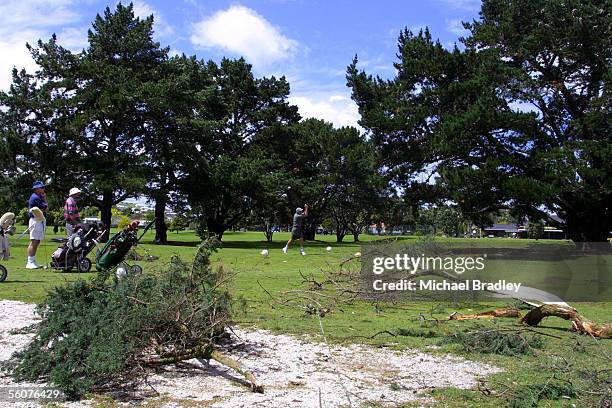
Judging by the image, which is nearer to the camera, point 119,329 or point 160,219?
point 119,329

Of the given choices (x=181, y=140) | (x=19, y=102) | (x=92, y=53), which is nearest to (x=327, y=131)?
(x=181, y=140)

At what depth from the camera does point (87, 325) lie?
516 centimetres

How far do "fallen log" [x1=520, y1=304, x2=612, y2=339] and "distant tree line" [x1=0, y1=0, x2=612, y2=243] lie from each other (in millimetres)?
16387

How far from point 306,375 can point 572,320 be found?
14.0 feet

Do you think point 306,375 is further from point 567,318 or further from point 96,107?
point 96,107

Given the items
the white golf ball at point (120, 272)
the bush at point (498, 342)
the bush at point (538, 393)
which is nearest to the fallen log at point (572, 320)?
the bush at point (498, 342)

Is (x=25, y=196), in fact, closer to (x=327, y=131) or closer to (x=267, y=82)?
(x=267, y=82)

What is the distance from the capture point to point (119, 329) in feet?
16.8

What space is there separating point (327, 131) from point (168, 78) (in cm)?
1781

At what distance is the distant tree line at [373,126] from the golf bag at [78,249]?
43.3 ft

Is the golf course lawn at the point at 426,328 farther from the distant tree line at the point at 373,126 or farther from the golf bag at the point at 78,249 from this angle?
the distant tree line at the point at 373,126

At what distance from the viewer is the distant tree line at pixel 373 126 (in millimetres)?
25172

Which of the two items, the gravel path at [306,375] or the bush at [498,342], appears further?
the bush at [498,342]

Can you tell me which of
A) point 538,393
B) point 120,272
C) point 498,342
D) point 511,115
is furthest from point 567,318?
point 511,115
